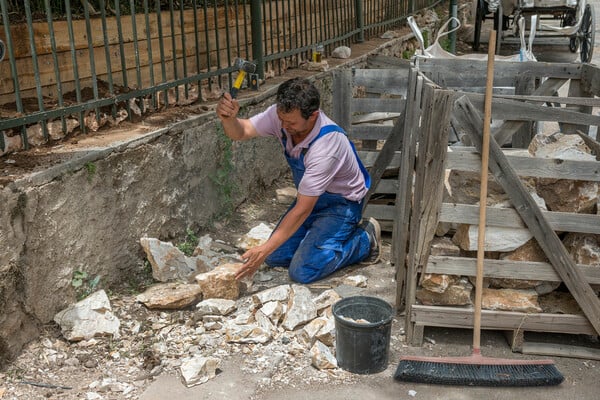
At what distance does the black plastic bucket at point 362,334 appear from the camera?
3.24 m

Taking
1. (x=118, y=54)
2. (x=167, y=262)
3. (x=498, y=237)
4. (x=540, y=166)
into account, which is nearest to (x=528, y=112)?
(x=540, y=166)

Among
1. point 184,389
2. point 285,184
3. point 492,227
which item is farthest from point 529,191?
point 285,184

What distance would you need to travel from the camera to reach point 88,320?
3555mm

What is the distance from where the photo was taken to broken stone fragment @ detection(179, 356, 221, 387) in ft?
10.6

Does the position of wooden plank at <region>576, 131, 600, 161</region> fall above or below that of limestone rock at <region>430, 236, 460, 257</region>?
above

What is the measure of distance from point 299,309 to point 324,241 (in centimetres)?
82

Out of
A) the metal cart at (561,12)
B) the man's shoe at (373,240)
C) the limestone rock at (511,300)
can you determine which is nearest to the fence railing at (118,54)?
the man's shoe at (373,240)

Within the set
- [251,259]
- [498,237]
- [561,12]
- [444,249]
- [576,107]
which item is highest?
[561,12]

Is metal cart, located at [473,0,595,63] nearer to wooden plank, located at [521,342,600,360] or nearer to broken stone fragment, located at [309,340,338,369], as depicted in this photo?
wooden plank, located at [521,342,600,360]

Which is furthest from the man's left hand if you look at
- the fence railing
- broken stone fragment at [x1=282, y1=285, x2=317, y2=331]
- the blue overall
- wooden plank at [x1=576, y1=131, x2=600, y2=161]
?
wooden plank at [x1=576, y1=131, x2=600, y2=161]

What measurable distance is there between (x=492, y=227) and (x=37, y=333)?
246 centimetres

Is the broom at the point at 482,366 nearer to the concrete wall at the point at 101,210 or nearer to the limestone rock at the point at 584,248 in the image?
the limestone rock at the point at 584,248

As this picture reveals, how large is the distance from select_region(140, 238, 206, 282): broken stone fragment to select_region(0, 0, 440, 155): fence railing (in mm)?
857

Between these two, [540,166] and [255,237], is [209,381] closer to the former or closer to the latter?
[255,237]
